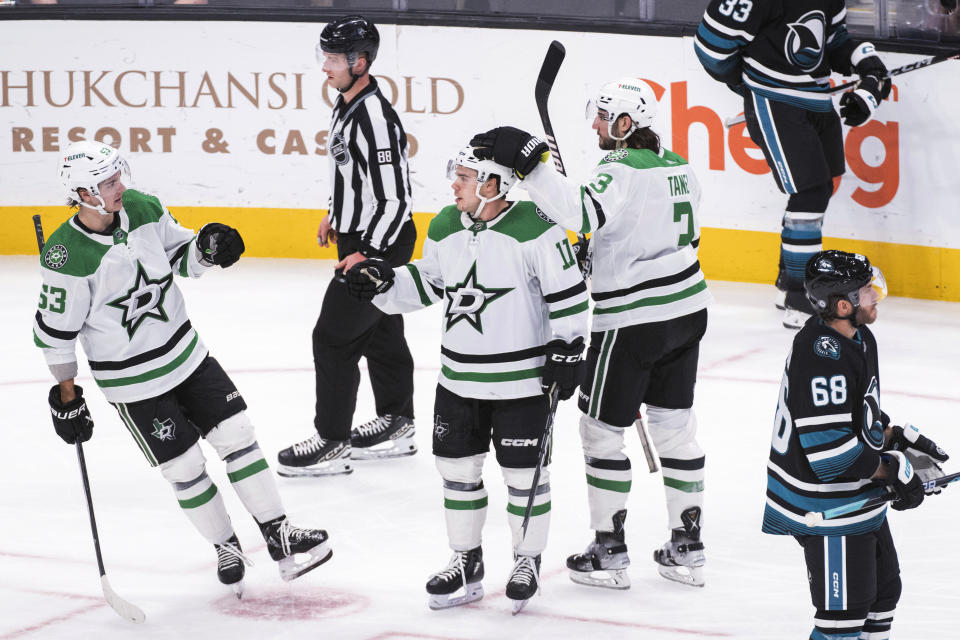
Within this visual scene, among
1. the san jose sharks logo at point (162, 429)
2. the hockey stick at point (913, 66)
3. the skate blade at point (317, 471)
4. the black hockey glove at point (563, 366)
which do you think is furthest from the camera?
the hockey stick at point (913, 66)

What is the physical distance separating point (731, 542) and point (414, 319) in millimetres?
3196

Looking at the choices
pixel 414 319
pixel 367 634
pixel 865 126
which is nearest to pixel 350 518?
pixel 367 634

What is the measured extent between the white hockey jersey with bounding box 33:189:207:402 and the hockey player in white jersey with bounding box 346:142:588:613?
0.49 meters

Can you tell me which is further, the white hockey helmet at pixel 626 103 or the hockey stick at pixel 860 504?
the white hockey helmet at pixel 626 103

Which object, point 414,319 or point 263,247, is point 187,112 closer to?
point 263,247

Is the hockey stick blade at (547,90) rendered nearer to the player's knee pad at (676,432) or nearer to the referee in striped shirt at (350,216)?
the referee in striped shirt at (350,216)

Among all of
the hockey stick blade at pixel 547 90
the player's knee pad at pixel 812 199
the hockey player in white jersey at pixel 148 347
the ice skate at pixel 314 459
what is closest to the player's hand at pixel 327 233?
the ice skate at pixel 314 459

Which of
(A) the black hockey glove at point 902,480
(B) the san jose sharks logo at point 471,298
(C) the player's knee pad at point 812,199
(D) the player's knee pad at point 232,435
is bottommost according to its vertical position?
(D) the player's knee pad at point 232,435

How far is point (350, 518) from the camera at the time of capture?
4.13 m

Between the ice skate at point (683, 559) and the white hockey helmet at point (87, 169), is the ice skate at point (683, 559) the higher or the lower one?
the lower one

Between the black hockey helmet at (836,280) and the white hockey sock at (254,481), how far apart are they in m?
1.48

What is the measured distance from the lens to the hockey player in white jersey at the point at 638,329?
351 cm

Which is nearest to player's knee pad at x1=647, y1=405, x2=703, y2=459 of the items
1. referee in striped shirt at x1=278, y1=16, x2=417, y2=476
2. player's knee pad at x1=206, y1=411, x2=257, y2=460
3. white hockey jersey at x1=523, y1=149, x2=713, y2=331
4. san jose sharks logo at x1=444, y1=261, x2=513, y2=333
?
white hockey jersey at x1=523, y1=149, x2=713, y2=331

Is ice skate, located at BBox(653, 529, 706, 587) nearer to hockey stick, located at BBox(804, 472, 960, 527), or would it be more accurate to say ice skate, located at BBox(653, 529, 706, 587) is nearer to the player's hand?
hockey stick, located at BBox(804, 472, 960, 527)
